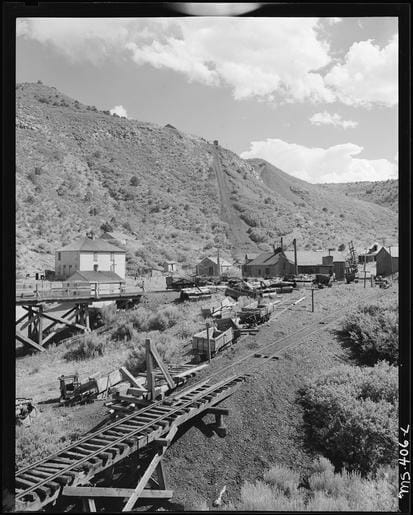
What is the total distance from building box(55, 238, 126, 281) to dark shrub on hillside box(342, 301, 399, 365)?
76.3ft

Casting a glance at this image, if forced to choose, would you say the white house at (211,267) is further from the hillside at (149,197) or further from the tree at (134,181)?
the tree at (134,181)

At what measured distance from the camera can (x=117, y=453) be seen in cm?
639

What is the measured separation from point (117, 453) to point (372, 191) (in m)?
112

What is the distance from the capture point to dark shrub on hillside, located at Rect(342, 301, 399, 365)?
1087 cm

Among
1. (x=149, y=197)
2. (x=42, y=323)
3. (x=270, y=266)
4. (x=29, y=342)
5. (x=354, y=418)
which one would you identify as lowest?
(x=29, y=342)

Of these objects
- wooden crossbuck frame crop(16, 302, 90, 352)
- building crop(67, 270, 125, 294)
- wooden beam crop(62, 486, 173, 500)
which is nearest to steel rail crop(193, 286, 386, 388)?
wooden beam crop(62, 486, 173, 500)

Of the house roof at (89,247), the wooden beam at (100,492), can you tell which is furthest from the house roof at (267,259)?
the wooden beam at (100,492)

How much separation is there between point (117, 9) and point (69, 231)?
155ft

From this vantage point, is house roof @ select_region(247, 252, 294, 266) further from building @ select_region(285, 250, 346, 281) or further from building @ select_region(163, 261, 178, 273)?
building @ select_region(163, 261, 178, 273)

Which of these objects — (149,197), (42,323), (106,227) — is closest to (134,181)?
(149,197)

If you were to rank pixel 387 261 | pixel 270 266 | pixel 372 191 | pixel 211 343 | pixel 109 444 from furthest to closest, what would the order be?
1. pixel 372 191
2. pixel 270 266
3. pixel 387 261
4. pixel 211 343
5. pixel 109 444

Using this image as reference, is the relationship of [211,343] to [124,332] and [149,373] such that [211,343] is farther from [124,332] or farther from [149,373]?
[124,332]

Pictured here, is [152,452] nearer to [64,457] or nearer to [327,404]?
[64,457]

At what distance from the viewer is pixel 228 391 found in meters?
8.67
